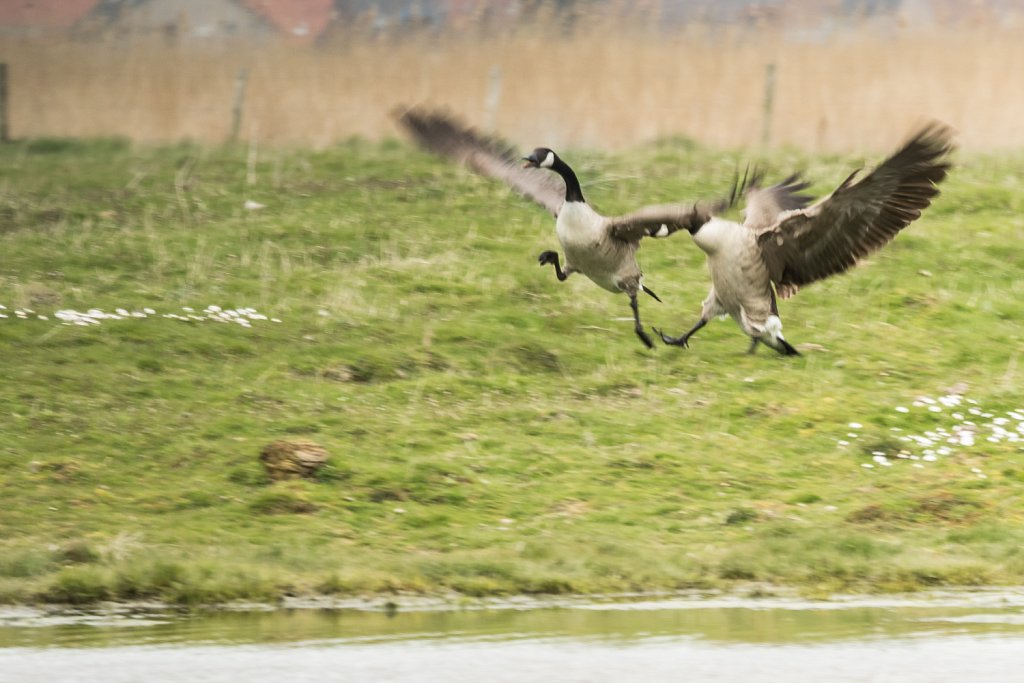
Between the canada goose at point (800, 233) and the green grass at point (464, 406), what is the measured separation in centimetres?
103

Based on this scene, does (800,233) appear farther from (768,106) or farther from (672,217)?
(768,106)

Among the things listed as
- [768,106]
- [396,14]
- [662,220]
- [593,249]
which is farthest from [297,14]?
[662,220]

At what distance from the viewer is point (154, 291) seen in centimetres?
1636

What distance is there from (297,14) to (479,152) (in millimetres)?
14613

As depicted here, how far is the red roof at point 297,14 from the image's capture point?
89.9 feet

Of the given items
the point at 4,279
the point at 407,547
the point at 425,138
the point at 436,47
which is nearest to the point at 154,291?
the point at 4,279

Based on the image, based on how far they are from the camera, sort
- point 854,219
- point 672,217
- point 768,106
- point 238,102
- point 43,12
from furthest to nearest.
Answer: point 43,12 < point 238,102 < point 768,106 < point 672,217 < point 854,219

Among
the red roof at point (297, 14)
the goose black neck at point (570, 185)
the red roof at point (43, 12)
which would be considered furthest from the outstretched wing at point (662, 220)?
the red roof at point (43, 12)

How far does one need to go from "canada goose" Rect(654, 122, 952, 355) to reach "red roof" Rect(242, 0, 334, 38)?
15.4 meters

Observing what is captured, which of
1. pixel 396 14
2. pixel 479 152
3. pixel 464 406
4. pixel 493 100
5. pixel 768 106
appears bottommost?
pixel 464 406

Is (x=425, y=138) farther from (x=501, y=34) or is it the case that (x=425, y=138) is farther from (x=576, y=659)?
(x=501, y=34)

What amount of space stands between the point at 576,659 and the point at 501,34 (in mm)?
19858

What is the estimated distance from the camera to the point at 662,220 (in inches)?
480

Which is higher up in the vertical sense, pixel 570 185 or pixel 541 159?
pixel 541 159
